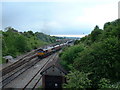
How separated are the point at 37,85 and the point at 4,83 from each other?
3.75 m

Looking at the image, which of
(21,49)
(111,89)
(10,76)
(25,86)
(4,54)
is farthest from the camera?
(21,49)

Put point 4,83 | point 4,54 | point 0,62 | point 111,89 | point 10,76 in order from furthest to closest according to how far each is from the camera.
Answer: point 4,54, point 0,62, point 10,76, point 4,83, point 111,89

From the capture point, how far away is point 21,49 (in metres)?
36.7

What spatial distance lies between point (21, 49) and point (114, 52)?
3009 cm

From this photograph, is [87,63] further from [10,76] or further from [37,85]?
[10,76]

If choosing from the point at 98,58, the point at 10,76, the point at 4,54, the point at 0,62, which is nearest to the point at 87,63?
the point at 98,58

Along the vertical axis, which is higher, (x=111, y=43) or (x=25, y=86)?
(x=111, y=43)

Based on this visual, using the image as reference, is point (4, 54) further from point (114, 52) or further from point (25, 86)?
point (114, 52)

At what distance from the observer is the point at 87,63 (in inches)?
→ 446

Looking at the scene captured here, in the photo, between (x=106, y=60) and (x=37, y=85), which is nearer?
(x=106, y=60)

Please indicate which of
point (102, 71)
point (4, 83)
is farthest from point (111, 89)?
Answer: point (4, 83)

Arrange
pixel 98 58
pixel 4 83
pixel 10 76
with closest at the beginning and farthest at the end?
pixel 98 58 → pixel 4 83 → pixel 10 76

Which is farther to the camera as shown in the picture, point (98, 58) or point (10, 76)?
point (10, 76)

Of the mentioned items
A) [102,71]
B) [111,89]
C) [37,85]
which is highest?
[102,71]
